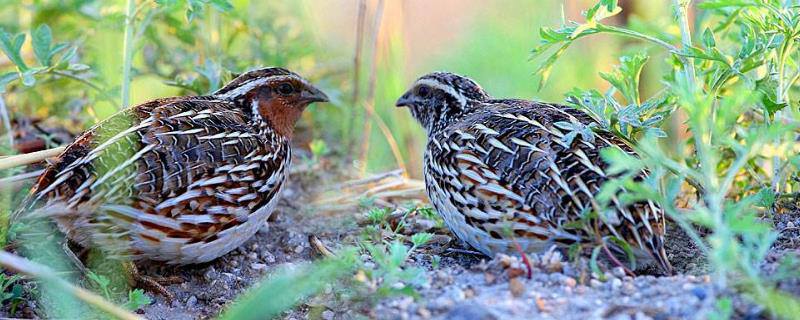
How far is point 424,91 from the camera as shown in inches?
206

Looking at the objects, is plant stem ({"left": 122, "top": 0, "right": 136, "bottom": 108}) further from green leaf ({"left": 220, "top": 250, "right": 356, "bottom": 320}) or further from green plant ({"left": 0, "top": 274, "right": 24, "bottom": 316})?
green leaf ({"left": 220, "top": 250, "right": 356, "bottom": 320})

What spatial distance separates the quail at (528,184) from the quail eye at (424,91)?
2.22ft

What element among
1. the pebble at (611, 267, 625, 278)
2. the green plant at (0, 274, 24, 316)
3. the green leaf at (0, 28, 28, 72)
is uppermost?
the green leaf at (0, 28, 28, 72)

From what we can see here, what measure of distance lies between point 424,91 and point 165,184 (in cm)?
178

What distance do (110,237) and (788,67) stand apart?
3438 millimetres

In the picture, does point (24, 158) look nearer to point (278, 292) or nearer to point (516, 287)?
point (278, 292)

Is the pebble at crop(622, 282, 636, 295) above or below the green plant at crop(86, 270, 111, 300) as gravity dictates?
above

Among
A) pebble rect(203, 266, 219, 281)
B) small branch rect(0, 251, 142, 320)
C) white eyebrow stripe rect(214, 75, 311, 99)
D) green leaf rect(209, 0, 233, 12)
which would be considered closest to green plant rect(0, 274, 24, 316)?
small branch rect(0, 251, 142, 320)

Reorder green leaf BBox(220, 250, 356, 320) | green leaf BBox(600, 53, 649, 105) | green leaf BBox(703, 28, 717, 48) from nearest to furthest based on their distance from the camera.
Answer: green leaf BBox(220, 250, 356, 320) → green leaf BBox(703, 28, 717, 48) → green leaf BBox(600, 53, 649, 105)

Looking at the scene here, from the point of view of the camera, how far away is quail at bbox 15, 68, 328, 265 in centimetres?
394

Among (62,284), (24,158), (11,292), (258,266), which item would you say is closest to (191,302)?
(258,266)

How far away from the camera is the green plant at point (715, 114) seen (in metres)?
3.08

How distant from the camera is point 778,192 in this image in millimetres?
4422

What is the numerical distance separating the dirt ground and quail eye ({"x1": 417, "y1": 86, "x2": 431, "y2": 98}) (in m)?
0.76
